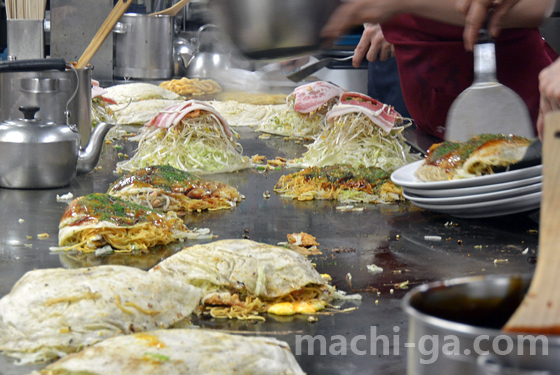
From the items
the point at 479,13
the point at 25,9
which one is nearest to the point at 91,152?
the point at 479,13

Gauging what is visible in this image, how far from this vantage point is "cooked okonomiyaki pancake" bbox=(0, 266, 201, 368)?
5.93ft

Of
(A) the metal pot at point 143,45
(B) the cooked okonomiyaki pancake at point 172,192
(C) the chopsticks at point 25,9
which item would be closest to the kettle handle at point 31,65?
(B) the cooked okonomiyaki pancake at point 172,192

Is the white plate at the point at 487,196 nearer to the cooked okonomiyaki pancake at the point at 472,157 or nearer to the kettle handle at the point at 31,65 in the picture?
the cooked okonomiyaki pancake at the point at 472,157

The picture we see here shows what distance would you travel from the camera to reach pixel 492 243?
3041 mm

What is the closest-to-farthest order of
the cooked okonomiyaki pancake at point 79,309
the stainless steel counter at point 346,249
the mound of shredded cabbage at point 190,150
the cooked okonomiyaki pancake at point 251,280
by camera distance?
the cooked okonomiyaki pancake at point 79,309 → the stainless steel counter at point 346,249 → the cooked okonomiyaki pancake at point 251,280 → the mound of shredded cabbage at point 190,150

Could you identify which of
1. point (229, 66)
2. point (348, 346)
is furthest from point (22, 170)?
Result: point (229, 66)

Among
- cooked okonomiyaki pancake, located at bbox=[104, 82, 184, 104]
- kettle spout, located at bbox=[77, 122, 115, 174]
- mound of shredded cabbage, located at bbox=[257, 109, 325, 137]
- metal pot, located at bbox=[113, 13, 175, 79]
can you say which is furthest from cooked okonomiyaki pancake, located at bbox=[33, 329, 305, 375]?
metal pot, located at bbox=[113, 13, 175, 79]

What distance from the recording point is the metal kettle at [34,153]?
12.7ft

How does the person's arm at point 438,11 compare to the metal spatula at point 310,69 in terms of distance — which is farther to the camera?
the metal spatula at point 310,69

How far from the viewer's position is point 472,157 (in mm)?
3164

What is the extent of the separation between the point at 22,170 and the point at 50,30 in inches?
193

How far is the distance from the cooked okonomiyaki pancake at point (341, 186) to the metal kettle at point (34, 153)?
1343mm

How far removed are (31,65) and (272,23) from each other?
2.97m

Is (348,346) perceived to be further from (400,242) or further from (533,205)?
(533,205)
